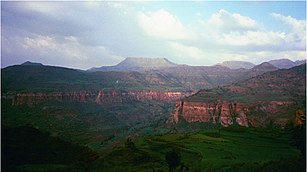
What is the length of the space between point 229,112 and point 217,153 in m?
76.9

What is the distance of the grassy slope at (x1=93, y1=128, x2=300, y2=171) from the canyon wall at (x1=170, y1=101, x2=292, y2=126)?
43.3 meters

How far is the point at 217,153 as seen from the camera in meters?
70.4

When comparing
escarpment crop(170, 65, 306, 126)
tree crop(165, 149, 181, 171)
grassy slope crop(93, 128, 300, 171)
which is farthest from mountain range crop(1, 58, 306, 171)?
tree crop(165, 149, 181, 171)

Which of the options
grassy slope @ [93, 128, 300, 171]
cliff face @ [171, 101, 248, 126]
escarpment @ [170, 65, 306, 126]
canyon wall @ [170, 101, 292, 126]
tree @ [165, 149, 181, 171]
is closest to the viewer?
grassy slope @ [93, 128, 300, 171]

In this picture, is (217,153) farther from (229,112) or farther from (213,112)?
(213,112)

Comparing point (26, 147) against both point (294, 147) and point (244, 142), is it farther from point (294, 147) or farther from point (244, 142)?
point (294, 147)

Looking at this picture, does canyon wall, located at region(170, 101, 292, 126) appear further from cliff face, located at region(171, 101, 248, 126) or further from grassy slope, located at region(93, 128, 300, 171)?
grassy slope, located at region(93, 128, 300, 171)

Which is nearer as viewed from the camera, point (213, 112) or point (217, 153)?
point (217, 153)

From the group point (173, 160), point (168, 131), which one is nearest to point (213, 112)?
point (168, 131)

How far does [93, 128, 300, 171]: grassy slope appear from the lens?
190 ft

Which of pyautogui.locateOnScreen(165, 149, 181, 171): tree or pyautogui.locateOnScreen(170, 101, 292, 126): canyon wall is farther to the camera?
pyautogui.locateOnScreen(170, 101, 292, 126): canyon wall

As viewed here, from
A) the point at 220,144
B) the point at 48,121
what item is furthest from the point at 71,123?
the point at 220,144

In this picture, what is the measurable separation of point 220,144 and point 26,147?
37.3 meters

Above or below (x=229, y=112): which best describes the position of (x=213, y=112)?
below
